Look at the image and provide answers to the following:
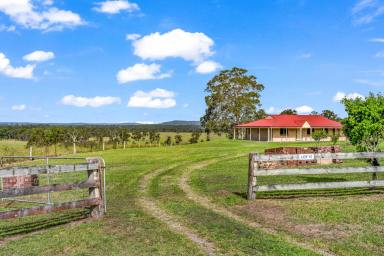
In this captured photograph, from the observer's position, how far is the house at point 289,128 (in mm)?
65938

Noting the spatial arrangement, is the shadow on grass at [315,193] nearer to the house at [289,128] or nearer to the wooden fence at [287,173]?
the wooden fence at [287,173]

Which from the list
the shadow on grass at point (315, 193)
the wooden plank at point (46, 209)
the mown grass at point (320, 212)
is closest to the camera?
Answer: the mown grass at point (320, 212)

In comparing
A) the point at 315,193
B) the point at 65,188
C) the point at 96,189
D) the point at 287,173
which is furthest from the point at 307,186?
the point at 65,188

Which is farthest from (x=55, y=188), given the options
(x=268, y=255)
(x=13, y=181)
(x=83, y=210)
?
(x=13, y=181)

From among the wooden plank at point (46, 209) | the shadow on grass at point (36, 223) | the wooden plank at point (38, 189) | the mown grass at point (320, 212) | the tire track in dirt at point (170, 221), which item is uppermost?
the wooden plank at point (38, 189)

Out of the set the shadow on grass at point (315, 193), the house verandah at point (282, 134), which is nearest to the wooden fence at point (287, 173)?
the shadow on grass at point (315, 193)

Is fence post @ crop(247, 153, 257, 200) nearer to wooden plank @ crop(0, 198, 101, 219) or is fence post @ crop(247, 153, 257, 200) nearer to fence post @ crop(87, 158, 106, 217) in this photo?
fence post @ crop(87, 158, 106, 217)

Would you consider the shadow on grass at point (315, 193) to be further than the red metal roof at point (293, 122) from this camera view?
No

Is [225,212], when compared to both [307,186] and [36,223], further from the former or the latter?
[36,223]

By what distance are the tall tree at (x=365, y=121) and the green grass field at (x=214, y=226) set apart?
230 cm

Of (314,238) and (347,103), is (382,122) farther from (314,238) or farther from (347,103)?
(314,238)

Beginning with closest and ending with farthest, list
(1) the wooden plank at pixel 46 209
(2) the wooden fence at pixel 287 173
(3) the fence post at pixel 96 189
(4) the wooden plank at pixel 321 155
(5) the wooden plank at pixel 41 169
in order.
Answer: (1) the wooden plank at pixel 46 209, (5) the wooden plank at pixel 41 169, (3) the fence post at pixel 96 189, (2) the wooden fence at pixel 287 173, (4) the wooden plank at pixel 321 155

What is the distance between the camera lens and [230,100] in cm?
7519

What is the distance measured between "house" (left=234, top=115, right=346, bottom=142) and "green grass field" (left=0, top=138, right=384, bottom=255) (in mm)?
51524
